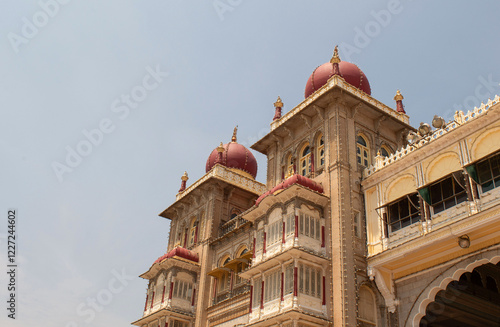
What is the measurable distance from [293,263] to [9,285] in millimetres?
16135

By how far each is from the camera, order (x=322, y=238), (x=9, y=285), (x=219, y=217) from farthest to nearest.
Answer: (x=219, y=217) < (x=9, y=285) < (x=322, y=238)

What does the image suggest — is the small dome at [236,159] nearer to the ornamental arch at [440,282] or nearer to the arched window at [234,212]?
the arched window at [234,212]

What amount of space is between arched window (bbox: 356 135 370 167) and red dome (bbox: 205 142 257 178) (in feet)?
44.0

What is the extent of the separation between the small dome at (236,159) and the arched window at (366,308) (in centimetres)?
1830

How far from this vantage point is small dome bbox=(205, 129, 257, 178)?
39906 millimetres

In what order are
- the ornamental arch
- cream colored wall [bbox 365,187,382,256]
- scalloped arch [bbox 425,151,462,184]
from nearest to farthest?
the ornamental arch
scalloped arch [bbox 425,151,462,184]
cream colored wall [bbox 365,187,382,256]

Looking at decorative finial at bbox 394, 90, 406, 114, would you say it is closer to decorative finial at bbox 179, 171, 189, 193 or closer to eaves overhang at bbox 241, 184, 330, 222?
eaves overhang at bbox 241, 184, 330, 222

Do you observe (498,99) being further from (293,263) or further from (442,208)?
(293,263)

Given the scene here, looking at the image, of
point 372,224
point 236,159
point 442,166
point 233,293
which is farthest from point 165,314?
point 442,166

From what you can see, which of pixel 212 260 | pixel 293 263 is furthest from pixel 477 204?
pixel 212 260

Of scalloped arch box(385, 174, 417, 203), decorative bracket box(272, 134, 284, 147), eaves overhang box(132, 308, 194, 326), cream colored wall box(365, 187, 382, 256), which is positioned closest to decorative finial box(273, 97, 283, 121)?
decorative bracket box(272, 134, 284, 147)

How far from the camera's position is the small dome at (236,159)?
39906mm

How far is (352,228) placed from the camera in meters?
24.5

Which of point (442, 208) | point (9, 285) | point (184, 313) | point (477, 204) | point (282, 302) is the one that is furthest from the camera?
point (184, 313)
